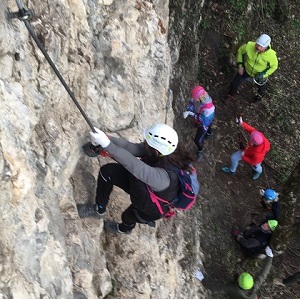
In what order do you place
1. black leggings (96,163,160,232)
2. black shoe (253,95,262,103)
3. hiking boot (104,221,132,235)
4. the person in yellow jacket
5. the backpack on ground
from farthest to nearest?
black shoe (253,95,262,103) → the person in yellow jacket → hiking boot (104,221,132,235) → black leggings (96,163,160,232) → the backpack on ground

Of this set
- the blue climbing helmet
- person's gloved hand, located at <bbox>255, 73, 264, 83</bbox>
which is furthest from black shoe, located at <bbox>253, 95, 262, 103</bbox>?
the blue climbing helmet

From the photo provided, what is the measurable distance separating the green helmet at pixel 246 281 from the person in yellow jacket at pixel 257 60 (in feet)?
15.2

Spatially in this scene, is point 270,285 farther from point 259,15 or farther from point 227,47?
point 259,15

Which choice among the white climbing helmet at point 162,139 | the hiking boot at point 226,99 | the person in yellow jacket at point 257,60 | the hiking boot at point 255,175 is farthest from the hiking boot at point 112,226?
the hiking boot at point 226,99

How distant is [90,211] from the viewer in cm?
497

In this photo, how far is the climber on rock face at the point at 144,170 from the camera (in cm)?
396

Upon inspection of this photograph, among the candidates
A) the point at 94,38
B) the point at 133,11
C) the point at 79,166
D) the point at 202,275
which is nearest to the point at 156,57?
the point at 133,11

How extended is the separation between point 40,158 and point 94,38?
2156 mm

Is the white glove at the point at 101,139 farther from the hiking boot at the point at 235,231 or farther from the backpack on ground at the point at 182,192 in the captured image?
the hiking boot at the point at 235,231

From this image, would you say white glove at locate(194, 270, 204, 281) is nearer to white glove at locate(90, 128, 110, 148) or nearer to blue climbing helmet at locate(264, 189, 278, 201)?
blue climbing helmet at locate(264, 189, 278, 201)

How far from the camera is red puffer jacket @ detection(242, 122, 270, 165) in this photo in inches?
336

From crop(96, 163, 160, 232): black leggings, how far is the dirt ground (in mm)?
4301

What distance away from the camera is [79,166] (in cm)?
493

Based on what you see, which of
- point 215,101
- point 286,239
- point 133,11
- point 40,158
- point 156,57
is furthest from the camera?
point 215,101
